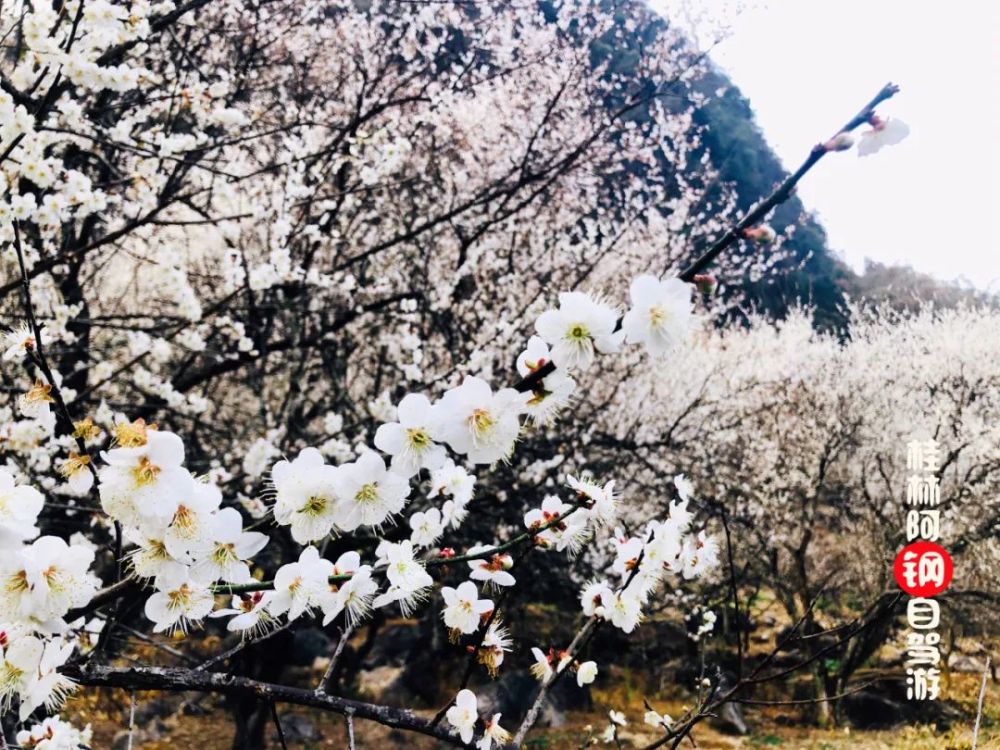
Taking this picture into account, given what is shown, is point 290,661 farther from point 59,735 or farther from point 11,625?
point 11,625

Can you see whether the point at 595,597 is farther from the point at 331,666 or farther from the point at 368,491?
the point at 368,491

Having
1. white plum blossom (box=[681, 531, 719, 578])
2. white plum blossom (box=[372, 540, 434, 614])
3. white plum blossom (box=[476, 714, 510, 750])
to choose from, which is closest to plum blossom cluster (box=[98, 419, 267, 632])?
white plum blossom (box=[372, 540, 434, 614])

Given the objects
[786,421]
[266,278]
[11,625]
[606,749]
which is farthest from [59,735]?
[786,421]

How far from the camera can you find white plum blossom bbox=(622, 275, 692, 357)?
1066mm

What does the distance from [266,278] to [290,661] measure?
6685 mm

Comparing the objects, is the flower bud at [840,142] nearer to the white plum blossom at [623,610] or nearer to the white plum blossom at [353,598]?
the white plum blossom at [353,598]

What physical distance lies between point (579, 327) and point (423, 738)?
26.3 feet

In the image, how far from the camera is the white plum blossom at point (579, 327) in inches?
42.6

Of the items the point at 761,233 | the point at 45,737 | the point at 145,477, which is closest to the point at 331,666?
the point at 145,477

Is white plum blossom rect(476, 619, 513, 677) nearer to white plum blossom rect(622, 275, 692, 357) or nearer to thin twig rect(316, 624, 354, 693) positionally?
thin twig rect(316, 624, 354, 693)

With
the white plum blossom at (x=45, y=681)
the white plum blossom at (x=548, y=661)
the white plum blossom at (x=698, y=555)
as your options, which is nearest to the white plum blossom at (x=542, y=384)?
the white plum blossom at (x=45, y=681)

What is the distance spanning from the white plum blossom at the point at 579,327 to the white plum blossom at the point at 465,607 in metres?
0.94

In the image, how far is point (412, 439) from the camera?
117 cm

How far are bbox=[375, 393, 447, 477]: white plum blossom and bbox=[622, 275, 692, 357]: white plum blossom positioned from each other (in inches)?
13.0
